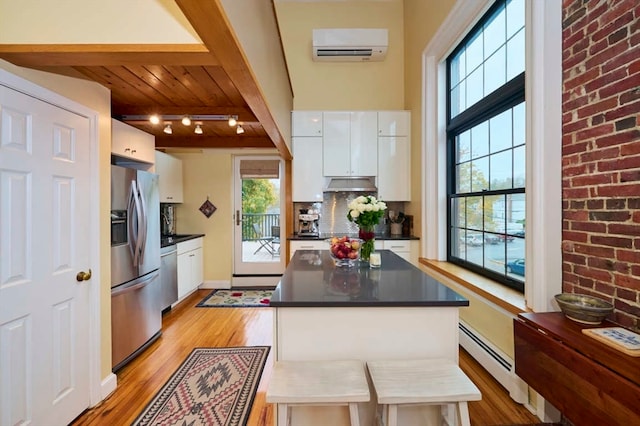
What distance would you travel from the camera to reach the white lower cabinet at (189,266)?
3.91 meters

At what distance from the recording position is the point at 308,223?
13.9 feet

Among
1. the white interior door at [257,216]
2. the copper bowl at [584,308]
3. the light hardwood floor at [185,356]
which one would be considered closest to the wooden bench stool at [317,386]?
→ the light hardwood floor at [185,356]

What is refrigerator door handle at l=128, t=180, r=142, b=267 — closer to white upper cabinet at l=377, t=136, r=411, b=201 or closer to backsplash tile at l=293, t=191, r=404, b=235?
backsplash tile at l=293, t=191, r=404, b=235

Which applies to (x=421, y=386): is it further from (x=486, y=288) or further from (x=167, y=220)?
(x=167, y=220)

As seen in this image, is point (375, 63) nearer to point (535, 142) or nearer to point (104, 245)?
point (535, 142)

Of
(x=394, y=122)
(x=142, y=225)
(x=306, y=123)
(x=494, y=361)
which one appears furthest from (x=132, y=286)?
(x=394, y=122)

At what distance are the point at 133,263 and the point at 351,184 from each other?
9.16 ft

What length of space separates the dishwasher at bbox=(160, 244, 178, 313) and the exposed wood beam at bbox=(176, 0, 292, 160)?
2.38 m

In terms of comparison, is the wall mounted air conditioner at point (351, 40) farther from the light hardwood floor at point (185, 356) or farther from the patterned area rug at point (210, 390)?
the patterned area rug at point (210, 390)

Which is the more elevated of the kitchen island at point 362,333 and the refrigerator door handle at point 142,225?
the refrigerator door handle at point 142,225

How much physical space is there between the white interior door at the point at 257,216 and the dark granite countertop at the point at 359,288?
8.70 ft

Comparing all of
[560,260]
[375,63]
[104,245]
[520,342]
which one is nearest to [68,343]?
[104,245]

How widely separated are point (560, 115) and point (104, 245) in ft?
10.1

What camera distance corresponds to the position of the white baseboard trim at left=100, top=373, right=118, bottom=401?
203 cm
